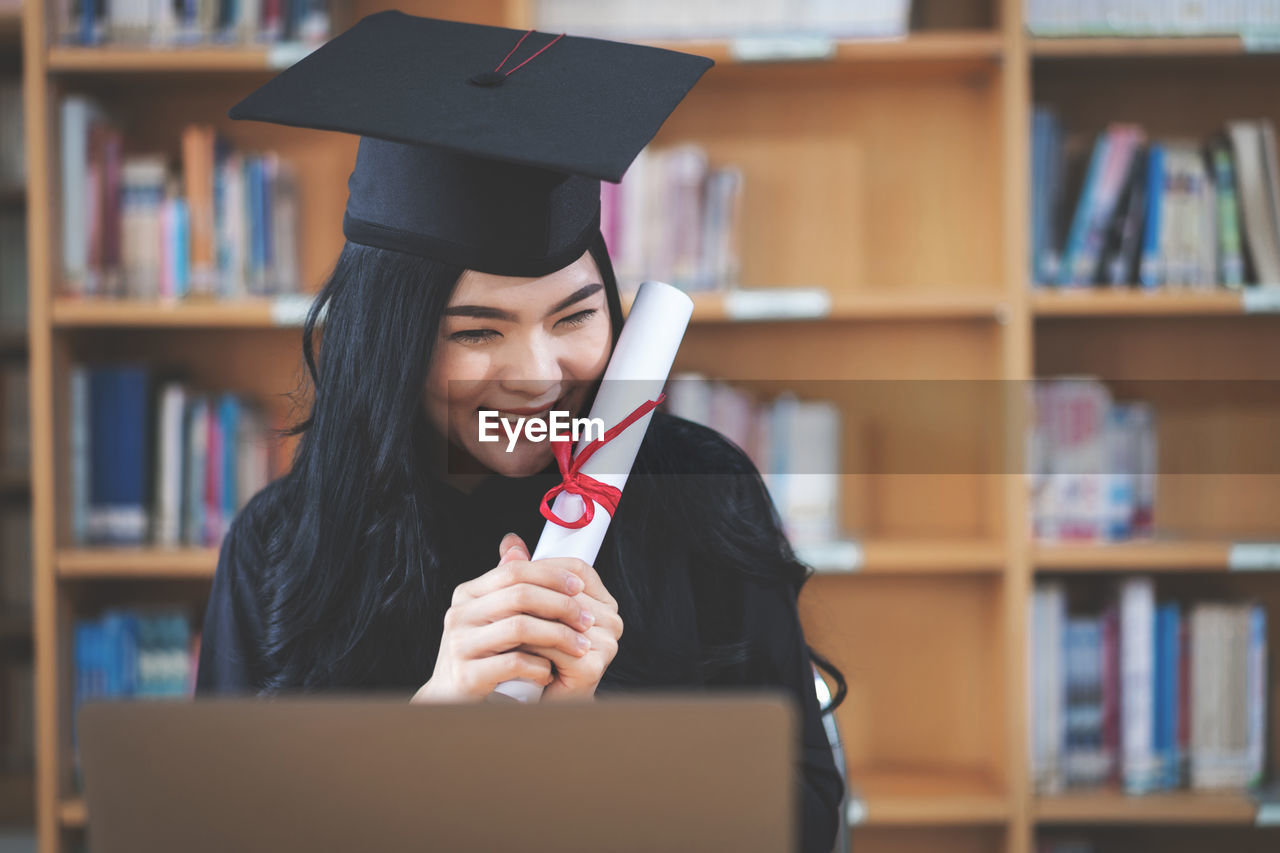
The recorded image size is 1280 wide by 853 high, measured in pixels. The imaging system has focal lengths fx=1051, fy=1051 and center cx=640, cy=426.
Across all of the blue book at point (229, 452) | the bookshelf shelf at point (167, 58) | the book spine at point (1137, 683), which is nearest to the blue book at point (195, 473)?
the blue book at point (229, 452)

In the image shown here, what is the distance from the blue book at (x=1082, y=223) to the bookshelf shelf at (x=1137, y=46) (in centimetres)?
15

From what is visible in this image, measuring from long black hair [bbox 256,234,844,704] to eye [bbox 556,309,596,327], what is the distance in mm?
53

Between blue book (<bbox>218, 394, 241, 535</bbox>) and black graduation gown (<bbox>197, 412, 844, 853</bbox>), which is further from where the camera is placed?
blue book (<bbox>218, 394, 241, 535</bbox>)

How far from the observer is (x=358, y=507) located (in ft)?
2.63

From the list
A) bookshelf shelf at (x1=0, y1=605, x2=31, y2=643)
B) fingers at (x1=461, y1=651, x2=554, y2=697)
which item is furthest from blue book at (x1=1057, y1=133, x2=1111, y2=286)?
bookshelf shelf at (x1=0, y1=605, x2=31, y2=643)

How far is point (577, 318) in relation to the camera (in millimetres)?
744

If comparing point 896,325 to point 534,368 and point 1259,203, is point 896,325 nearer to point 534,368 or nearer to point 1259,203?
point 1259,203

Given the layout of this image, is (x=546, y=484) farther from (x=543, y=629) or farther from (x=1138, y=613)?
(x=1138, y=613)

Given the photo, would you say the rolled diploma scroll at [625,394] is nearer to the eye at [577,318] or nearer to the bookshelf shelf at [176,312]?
the eye at [577,318]

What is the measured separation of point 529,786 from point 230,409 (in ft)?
5.94

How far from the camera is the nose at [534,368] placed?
2.33 ft

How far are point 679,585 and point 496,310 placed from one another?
28 centimetres

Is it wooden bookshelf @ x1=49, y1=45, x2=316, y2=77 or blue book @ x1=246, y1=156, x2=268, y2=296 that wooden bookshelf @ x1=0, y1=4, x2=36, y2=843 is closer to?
wooden bookshelf @ x1=49, y1=45, x2=316, y2=77

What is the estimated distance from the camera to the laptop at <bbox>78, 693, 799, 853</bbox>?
0.41 meters
